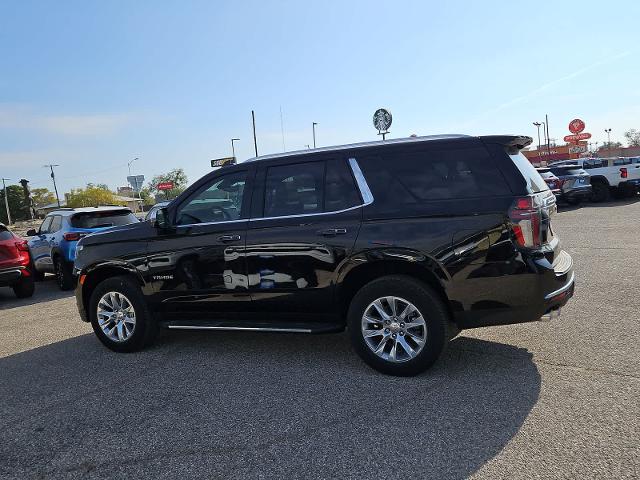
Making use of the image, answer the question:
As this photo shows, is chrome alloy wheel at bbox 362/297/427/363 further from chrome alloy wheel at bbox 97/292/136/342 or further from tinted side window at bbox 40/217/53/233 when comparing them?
tinted side window at bbox 40/217/53/233

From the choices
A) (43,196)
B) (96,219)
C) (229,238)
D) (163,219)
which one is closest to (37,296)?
(96,219)

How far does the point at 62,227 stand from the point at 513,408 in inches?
379

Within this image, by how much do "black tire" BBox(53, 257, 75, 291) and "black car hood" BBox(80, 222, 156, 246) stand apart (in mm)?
5233

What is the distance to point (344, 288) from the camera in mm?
4656

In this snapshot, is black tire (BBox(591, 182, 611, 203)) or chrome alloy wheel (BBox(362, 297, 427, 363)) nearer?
chrome alloy wheel (BBox(362, 297, 427, 363))

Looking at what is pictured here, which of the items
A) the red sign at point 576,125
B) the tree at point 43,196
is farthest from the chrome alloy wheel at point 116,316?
the tree at point 43,196

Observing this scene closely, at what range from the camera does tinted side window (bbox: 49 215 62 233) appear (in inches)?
431

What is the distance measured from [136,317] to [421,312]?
300cm

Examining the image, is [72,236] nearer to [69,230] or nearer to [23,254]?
[69,230]

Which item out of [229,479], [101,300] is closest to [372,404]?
[229,479]

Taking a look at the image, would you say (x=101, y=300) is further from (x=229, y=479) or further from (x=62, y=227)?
(x=62, y=227)

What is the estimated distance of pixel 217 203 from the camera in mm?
5246

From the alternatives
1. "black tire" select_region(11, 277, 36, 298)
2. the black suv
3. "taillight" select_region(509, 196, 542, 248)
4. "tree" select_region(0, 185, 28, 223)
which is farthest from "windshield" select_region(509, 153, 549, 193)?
"tree" select_region(0, 185, 28, 223)

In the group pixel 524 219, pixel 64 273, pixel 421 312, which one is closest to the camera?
pixel 524 219
